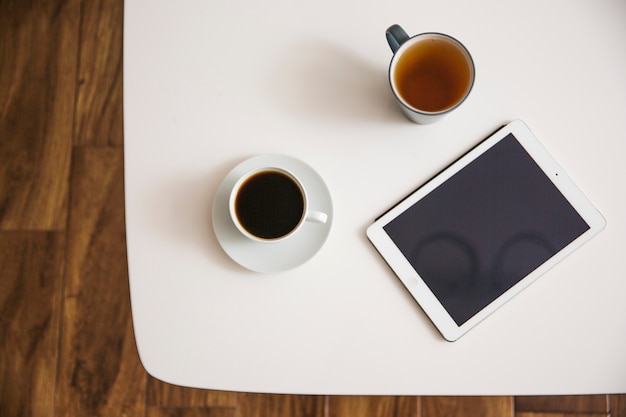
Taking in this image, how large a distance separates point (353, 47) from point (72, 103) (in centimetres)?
77

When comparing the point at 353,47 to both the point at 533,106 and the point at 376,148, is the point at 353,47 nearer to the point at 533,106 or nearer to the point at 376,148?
the point at 376,148

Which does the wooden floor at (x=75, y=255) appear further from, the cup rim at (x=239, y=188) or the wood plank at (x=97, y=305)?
the cup rim at (x=239, y=188)

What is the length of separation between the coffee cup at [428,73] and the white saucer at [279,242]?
14cm

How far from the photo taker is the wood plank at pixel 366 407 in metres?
1.04

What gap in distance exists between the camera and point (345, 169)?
61 cm

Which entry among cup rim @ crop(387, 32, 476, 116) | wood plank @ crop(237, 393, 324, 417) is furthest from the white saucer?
wood plank @ crop(237, 393, 324, 417)

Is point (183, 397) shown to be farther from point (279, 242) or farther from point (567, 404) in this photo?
point (567, 404)

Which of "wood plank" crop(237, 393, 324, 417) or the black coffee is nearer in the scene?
the black coffee

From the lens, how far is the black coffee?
1.84ft

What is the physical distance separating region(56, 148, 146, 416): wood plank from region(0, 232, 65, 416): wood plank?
3 centimetres

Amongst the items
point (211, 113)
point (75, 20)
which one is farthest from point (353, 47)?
point (75, 20)

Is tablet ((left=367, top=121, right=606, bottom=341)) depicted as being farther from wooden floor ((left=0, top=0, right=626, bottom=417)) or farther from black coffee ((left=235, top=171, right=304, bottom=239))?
wooden floor ((left=0, top=0, right=626, bottom=417))

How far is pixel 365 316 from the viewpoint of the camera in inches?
23.2

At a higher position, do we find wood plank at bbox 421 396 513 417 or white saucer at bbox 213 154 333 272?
white saucer at bbox 213 154 333 272
